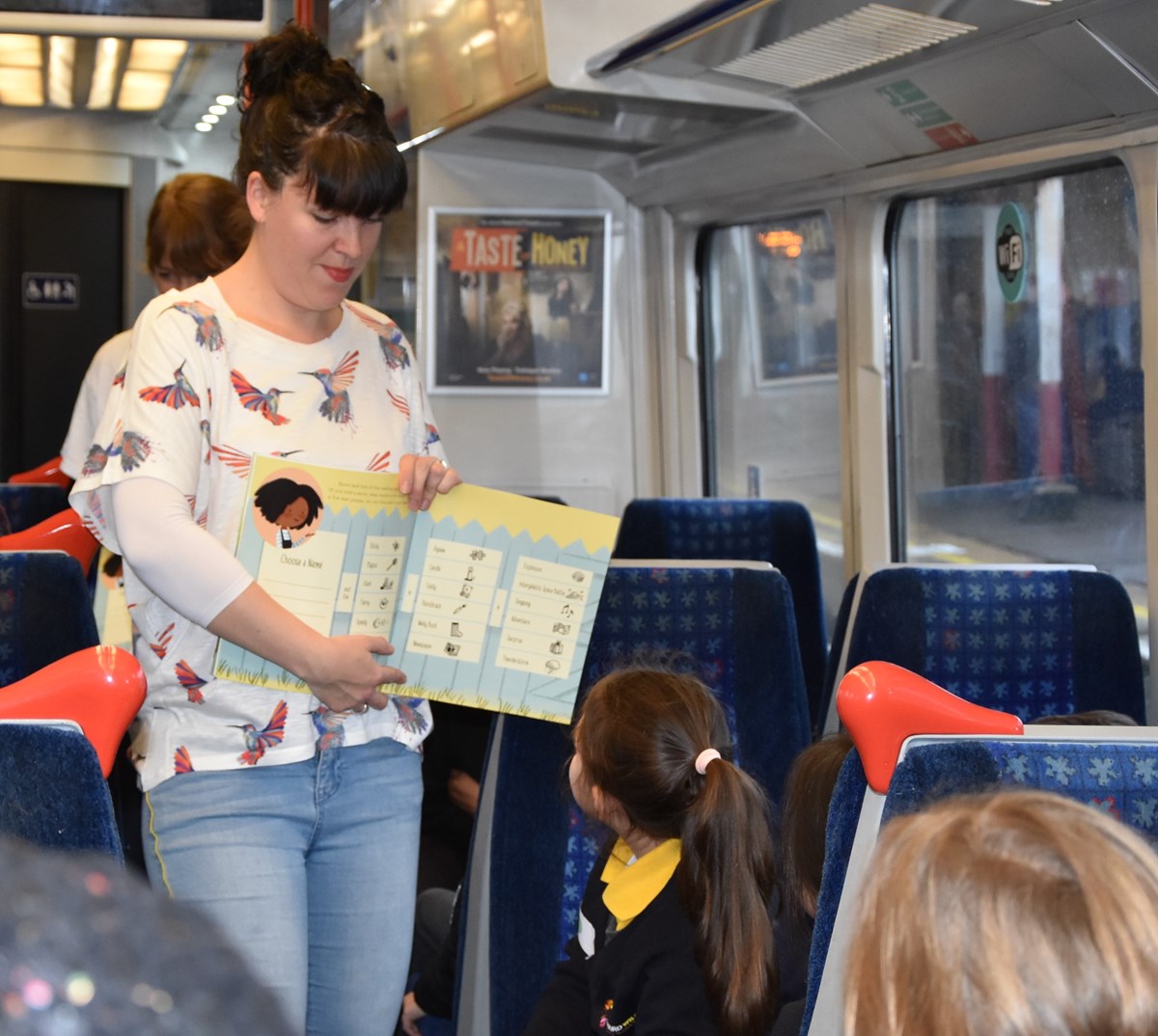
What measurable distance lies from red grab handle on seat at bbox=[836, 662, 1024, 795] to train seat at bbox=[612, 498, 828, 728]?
2791 millimetres

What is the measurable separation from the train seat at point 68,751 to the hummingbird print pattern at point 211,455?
35cm

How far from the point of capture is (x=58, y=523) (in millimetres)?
2568

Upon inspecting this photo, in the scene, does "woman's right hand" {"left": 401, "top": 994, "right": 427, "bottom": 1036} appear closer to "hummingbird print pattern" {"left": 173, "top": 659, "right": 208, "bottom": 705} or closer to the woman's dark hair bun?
"hummingbird print pattern" {"left": 173, "top": 659, "right": 208, "bottom": 705}

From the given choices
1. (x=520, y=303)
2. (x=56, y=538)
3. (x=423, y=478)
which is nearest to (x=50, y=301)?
(x=520, y=303)

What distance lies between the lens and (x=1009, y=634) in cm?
252

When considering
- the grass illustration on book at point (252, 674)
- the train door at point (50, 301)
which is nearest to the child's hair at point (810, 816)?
the grass illustration on book at point (252, 674)

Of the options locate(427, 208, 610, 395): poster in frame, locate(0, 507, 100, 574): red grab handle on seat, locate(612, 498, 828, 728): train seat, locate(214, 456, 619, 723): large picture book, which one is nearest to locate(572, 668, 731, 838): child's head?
locate(214, 456, 619, 723): large picture book

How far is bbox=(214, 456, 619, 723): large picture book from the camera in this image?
5.94 ft

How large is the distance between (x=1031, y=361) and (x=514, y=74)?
151 centimetres

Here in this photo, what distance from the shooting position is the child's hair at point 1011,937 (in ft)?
2.36

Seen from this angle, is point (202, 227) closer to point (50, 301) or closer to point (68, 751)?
point (68, 751)

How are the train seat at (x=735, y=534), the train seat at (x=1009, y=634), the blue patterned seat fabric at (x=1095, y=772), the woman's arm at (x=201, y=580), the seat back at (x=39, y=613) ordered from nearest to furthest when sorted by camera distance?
the blue patterned seat fabric at (x=1095, y=772) < the woman's arm at (x=201, y=580) < the seat back at (x=39, y=613) < the train seat at (x=1009, y=634) < the train seat at (x=735, y=534)

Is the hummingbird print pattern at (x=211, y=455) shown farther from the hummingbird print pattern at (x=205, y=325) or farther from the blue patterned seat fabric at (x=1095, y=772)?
the blue patterned seat fabric at (x=1095, y=772)

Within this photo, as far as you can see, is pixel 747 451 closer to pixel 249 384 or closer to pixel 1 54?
pixel 1 54
